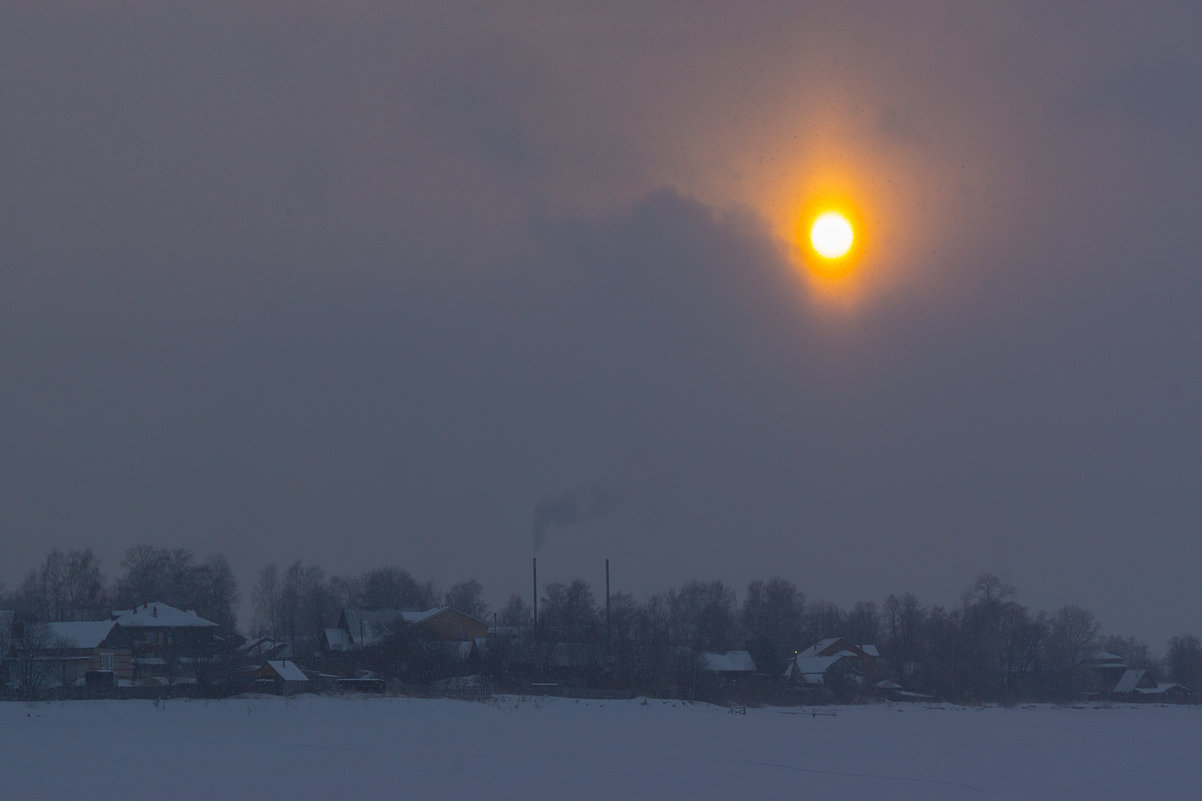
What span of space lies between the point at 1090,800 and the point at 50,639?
5384cm

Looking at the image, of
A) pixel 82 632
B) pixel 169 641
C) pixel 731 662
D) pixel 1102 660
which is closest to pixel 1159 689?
pixel 1102 660

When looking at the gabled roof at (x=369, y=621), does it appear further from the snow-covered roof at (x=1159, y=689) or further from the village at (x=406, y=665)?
the snow-covered roof at (x=1159, y=689)

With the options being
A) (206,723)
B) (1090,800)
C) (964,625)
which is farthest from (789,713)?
(964,625)

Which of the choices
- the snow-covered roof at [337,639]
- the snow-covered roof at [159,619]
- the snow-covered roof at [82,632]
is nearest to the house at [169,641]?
the snow-covered roof at [159,619]

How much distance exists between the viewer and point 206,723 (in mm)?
33875

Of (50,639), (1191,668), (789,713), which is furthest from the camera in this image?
(1191,668)

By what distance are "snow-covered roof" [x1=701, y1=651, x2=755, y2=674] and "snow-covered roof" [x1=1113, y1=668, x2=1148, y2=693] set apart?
135 ft

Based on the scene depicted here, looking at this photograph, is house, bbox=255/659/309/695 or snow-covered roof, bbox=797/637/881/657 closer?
house, bbox=255/659/309/695

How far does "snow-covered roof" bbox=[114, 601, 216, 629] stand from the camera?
267 feet

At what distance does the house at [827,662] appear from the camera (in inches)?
3310

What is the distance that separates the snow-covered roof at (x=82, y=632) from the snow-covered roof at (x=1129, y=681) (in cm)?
8917

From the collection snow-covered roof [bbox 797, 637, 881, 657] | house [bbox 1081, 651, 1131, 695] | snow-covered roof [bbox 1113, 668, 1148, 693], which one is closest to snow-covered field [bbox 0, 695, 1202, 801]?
snow-covered roof [bbox 797, 637, 881, 657]

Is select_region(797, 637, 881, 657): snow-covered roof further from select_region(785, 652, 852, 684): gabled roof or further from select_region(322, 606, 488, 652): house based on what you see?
select_region(322, 606, 488, 652): house

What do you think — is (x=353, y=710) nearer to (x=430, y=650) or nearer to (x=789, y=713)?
(x=789, y=713)
